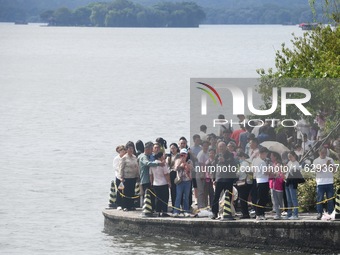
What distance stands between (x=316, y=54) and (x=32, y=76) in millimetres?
103373

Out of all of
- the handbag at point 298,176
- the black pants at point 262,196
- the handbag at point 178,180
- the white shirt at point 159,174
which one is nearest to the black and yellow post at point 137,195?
the white shirt at point 159,174

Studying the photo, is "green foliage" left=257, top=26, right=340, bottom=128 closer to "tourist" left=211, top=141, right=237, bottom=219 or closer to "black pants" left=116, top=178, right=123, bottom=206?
"black pants" left=116, top=178, right=123, bottom=206

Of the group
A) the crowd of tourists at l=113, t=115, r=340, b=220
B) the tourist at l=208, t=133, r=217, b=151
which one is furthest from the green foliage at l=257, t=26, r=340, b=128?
the tourist at l=208, t=133, r=217, b=151

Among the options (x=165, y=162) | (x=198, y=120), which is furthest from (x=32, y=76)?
(x=165, y=162)

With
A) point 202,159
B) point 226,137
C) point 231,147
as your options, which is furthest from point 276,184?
point 226,137

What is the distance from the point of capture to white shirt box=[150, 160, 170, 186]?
29.1 m

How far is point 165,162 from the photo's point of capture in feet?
95.5

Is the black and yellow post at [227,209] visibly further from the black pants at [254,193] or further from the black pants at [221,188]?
the black pants at [254,193]

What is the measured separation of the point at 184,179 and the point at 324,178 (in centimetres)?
346

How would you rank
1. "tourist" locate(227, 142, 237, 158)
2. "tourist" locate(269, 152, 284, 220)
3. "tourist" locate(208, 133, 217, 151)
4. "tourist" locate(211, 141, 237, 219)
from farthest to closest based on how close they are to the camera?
"tourist" locate(208, 133, 217, 151), "tourist" locate(227, 142, 237, 158), "tourist" locate(211, 141, 237, 219), "tourist" locate(269, 152, 284, 220)

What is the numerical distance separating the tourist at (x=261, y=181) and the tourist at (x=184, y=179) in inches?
71.2

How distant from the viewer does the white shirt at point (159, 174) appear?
2914 centimetres

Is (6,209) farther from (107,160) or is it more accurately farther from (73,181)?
(107,160)

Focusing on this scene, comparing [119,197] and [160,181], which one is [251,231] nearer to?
[160,181]
